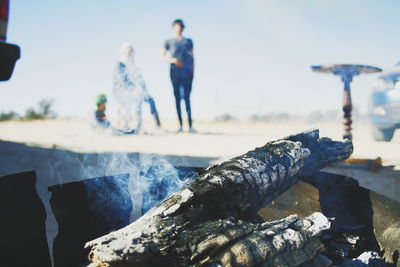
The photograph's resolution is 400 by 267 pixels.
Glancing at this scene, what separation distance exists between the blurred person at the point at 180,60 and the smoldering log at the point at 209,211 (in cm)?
558

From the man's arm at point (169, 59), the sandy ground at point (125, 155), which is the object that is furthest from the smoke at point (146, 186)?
the man's arm at point (169, 59)

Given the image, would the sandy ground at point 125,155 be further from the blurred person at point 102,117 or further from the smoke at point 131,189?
the smoke at point 131,189

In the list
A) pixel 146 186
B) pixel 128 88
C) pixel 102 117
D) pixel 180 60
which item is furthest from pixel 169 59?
pixel 146 186

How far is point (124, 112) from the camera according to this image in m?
8.03

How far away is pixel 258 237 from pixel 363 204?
1.03 metres

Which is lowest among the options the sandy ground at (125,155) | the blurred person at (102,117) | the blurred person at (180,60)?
the sandy ground at (125,155)

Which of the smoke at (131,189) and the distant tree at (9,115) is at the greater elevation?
the smoke at (131,189)

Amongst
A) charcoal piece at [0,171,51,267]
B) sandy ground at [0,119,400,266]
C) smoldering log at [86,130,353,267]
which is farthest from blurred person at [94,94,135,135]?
charcoal piece at [0,171,51,267]

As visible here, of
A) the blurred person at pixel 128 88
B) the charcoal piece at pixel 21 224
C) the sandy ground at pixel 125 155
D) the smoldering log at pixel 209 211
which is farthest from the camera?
the blurred person at pixel 128 88

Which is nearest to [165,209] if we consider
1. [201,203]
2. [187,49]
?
[201,203]

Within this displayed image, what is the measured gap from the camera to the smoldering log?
1.15 meters

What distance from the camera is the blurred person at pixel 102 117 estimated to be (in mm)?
7812

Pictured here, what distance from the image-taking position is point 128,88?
22.6 feet

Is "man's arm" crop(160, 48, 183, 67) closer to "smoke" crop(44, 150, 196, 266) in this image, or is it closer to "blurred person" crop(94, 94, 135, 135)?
"blurred person" crop(94, 94, 135, 135)
